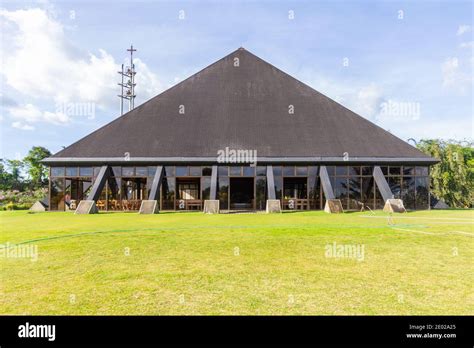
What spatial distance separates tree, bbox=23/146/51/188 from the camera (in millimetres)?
46375

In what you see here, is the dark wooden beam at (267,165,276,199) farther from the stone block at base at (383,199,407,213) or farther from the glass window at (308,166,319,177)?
the stone block at base at (383,199,407,213)

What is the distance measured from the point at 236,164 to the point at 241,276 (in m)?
19.1

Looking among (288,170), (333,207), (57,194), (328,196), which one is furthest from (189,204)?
(333,207)

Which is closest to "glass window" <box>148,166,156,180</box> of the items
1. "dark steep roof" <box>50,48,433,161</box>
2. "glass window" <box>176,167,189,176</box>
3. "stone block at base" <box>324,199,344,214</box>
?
"dark steep roof" <box>50,48,433,161</box>

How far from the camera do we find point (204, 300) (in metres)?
4.67

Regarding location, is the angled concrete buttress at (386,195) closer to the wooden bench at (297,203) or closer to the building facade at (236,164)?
the building facade at (236,164)

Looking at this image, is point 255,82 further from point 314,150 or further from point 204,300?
point 204,300

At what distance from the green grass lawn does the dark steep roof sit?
15425 millimetres

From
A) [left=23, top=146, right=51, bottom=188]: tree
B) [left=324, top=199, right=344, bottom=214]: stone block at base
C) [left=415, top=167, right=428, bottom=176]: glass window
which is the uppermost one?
[left=23, top=146, right=51, bottom=188]: tree

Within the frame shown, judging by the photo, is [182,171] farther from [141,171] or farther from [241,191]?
[241,191]

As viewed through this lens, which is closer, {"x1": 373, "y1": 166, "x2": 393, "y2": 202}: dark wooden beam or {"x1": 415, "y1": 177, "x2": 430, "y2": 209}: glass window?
{"x1": 373, "y1": 166, "x2": 393, "y2": 202}: dark wooden beam

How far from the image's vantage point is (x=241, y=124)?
26.8 meters

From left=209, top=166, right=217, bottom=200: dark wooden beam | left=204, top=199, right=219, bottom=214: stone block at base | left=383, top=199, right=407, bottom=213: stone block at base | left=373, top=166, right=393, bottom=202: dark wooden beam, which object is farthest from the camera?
left=373, top=166, right=393, bottom=202: dark wooden beam

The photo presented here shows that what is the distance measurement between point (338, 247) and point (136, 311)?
601cm
